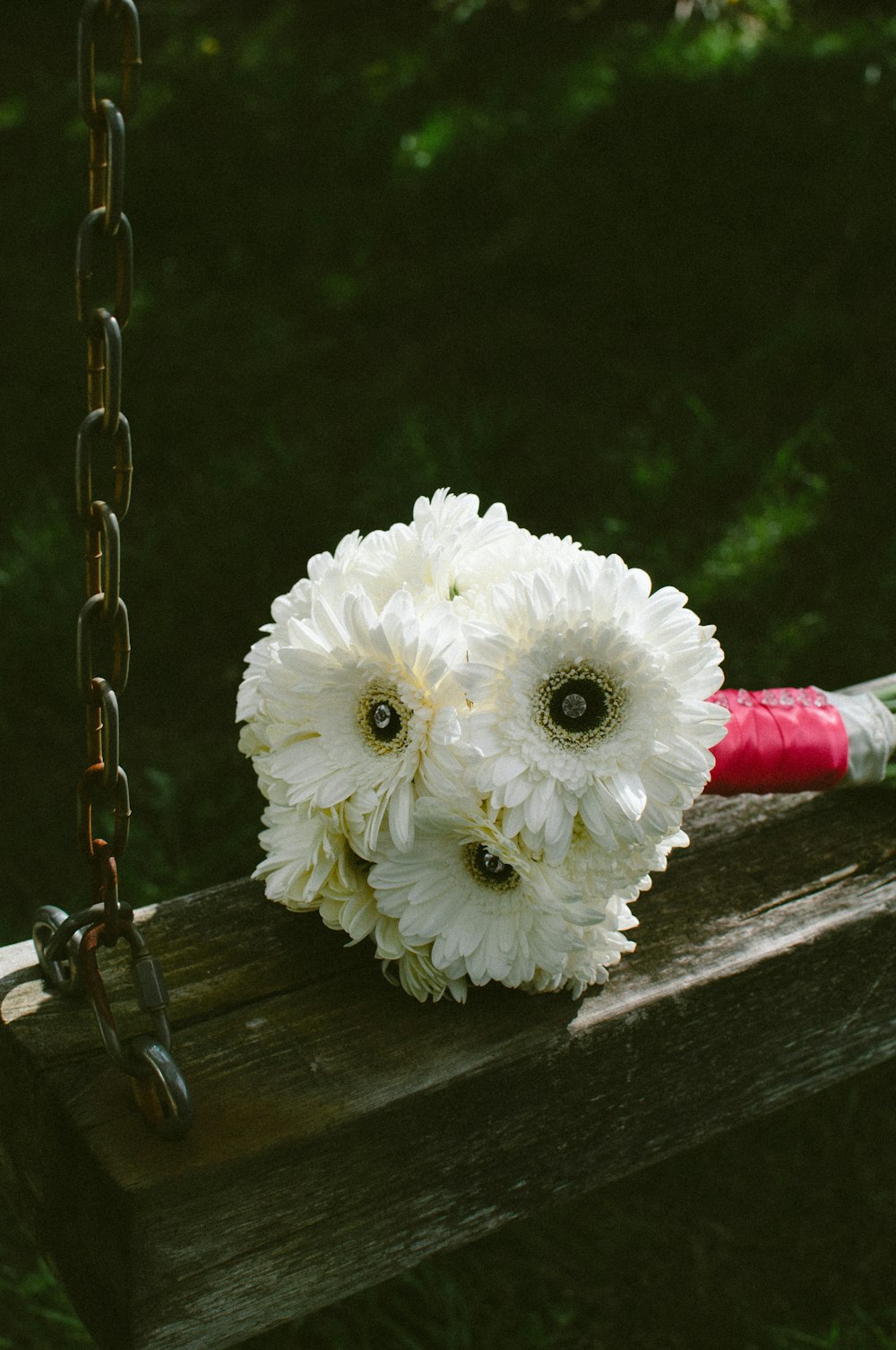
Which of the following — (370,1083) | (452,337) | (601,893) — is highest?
(452,337)

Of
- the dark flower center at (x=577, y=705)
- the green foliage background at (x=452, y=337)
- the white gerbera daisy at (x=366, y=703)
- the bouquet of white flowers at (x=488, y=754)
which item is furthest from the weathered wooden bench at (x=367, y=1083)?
the green foliage background at (x=452, y=337)

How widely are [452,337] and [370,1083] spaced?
9.97ft

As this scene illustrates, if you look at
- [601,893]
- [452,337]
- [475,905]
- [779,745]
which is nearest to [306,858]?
[475,905]

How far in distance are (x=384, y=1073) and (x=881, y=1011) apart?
2.65ft

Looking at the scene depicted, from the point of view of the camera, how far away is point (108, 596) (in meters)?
1.21

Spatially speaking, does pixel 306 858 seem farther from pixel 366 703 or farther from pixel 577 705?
pixel 577 705

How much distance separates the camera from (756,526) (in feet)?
11.0

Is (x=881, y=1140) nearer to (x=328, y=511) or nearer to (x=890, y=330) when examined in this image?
(x=328, y=511)

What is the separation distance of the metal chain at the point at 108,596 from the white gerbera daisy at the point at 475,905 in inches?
11.8

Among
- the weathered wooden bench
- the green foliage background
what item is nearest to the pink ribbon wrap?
the weathered wooden bench

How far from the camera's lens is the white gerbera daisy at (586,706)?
1356 millimetres

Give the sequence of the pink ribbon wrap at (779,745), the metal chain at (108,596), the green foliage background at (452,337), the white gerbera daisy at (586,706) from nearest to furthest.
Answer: the metal chain at (108,596), the white gerbera daisy at (586,706), the pink ribbon wrap at (779,745), the green foliage background at (452,337)

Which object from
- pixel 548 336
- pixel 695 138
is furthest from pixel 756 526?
pixel 695 138

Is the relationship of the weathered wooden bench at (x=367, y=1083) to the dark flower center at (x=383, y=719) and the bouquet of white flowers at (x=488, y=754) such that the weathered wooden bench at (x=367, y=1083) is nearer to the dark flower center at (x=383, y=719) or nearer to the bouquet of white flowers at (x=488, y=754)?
the bouquet of white flowers at (x=488, y=754)
